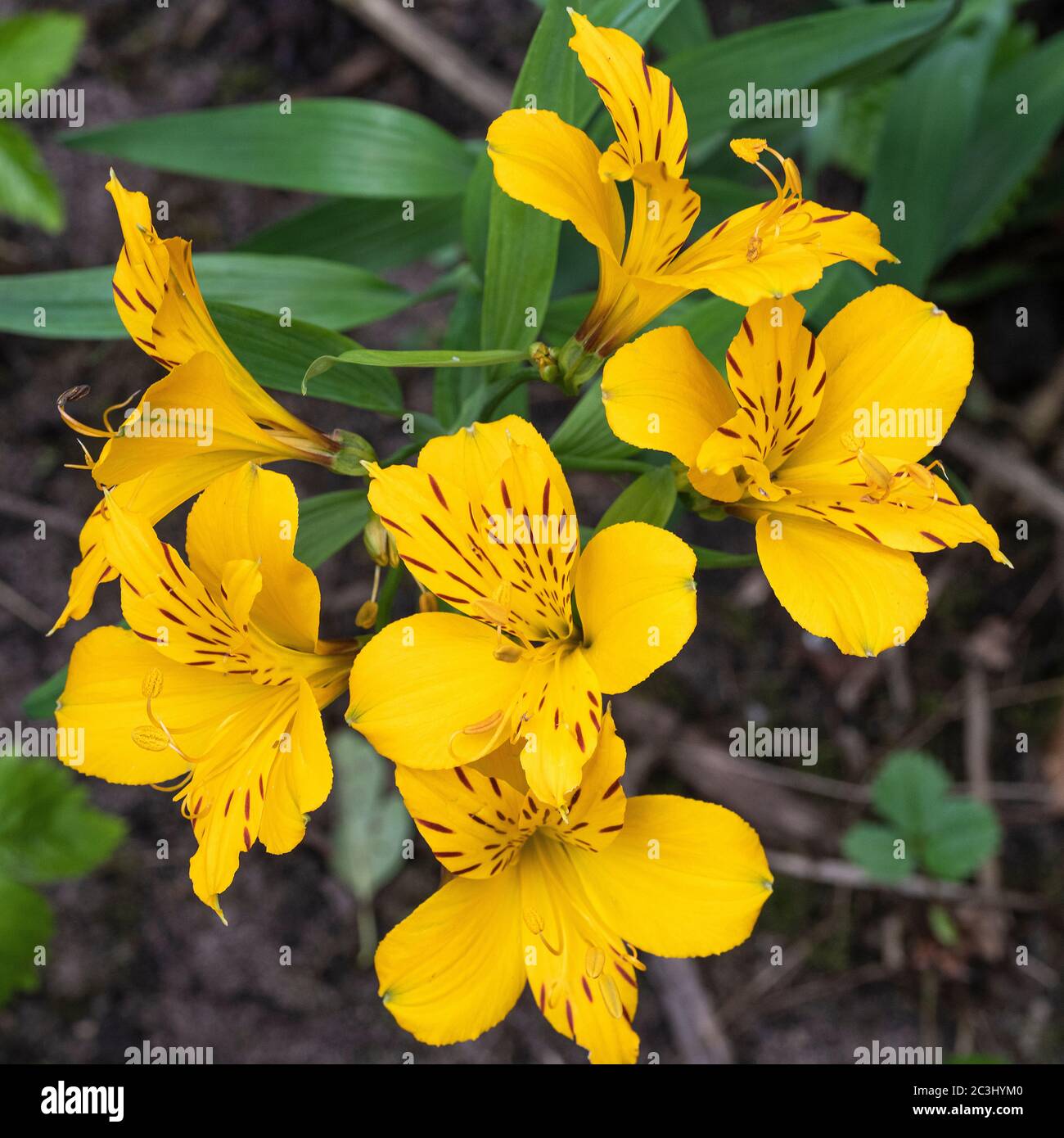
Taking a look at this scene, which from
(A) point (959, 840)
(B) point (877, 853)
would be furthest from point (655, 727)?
(A) point (959, 840)

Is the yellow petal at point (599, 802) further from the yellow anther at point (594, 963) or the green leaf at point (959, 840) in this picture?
the green leaf at point (959, 840)

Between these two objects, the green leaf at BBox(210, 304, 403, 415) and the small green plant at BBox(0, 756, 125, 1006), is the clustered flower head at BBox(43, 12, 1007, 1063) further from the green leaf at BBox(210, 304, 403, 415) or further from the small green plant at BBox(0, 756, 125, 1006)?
the small green plant at BBox(0, 756, 125, 1006)

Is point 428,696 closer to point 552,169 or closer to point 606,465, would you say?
point 606,465

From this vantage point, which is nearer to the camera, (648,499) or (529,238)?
(648,499)

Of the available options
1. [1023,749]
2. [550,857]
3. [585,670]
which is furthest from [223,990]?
[1023,749]

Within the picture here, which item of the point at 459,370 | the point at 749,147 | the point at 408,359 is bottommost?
the point at 459,370

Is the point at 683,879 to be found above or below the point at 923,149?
below

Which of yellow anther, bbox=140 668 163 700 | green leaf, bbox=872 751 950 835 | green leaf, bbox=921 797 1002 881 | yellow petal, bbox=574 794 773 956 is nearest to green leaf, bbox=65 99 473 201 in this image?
yellow anther, bbox=140 668 163 700
